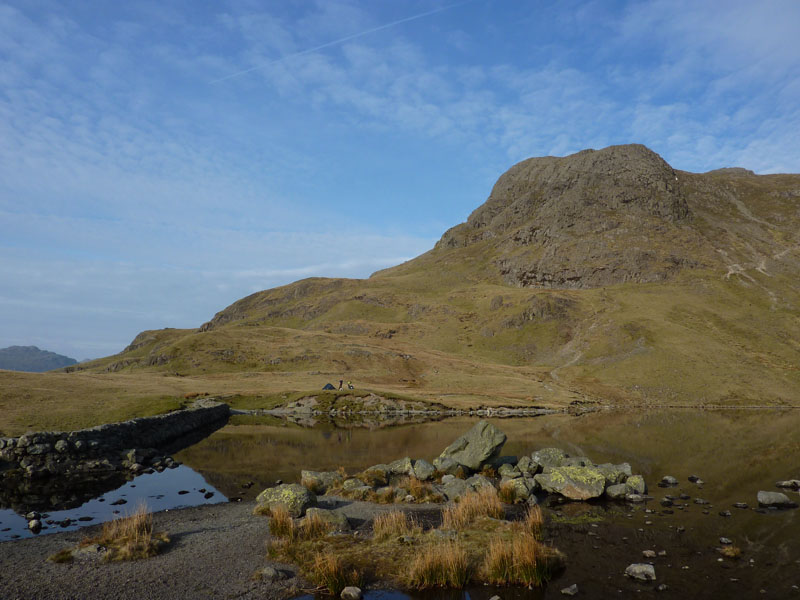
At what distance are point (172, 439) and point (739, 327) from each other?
465ft

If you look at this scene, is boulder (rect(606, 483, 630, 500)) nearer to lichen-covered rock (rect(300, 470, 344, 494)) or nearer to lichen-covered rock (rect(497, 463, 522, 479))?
lichen-covered rock (rect(497, 463, 522, 479))

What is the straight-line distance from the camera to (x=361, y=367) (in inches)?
4906

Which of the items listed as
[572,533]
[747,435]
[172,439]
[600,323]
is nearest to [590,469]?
[572,533]

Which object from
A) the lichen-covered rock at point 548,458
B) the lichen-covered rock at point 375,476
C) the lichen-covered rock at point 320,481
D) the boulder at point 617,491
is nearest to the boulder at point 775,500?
the boulder at point 617,491

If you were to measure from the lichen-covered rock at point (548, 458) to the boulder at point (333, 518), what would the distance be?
63.2 ft

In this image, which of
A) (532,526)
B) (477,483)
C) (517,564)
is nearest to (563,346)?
(477,483)

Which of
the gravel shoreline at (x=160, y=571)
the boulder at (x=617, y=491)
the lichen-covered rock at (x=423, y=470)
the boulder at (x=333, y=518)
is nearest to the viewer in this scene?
the gravel shoreline at (x=160, y=571)

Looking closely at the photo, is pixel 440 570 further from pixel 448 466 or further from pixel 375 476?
pixel 448 466

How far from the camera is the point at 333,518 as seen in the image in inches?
902

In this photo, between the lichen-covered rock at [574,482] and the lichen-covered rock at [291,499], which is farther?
the lichen-covered rock at [574,482]

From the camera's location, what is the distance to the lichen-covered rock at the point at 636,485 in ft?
101

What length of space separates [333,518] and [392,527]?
298cm

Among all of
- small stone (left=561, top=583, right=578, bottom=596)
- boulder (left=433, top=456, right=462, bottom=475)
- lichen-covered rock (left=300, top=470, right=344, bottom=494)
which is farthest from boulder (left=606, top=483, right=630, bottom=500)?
lichen-covered rock (left=300, top=470, right=344, bottom=494)

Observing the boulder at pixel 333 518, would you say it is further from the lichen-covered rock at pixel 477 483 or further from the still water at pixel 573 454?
the lichen-covered rock at pixel 477 483
